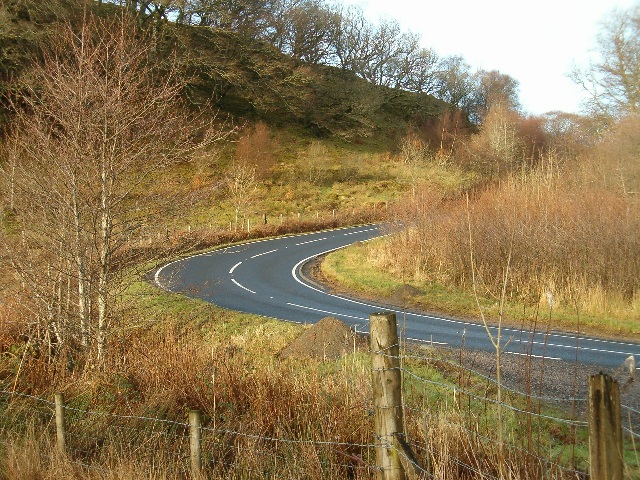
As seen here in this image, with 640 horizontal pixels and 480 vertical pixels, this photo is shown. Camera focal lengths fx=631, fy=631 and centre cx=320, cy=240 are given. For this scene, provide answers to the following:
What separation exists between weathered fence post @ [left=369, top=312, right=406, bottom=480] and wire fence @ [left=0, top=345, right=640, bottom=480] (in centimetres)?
4

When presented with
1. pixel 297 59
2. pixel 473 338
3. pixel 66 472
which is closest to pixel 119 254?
pixel 66 472

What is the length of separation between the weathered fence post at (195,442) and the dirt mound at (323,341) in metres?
5.48

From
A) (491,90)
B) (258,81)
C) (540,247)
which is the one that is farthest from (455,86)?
(540,247)

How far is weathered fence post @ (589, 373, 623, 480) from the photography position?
307 centimetres

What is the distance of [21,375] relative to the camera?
8805 millimetres

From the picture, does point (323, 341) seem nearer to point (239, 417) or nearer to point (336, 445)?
point (239, 417)

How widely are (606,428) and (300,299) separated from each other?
16530mm

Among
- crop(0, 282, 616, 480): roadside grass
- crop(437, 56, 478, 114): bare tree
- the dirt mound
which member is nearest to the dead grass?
the dirt mound

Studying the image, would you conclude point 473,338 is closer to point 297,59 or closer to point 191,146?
point 191,146

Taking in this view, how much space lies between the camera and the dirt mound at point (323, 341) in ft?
36.5

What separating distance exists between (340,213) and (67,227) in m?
32.2

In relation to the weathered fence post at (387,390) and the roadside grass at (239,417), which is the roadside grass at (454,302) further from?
the weathered fence post at (387,390)

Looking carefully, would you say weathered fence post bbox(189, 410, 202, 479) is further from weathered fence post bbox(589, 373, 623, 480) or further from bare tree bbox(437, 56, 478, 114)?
bare tree bbox(437, 56, 478, 114)

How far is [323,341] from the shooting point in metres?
11.5
